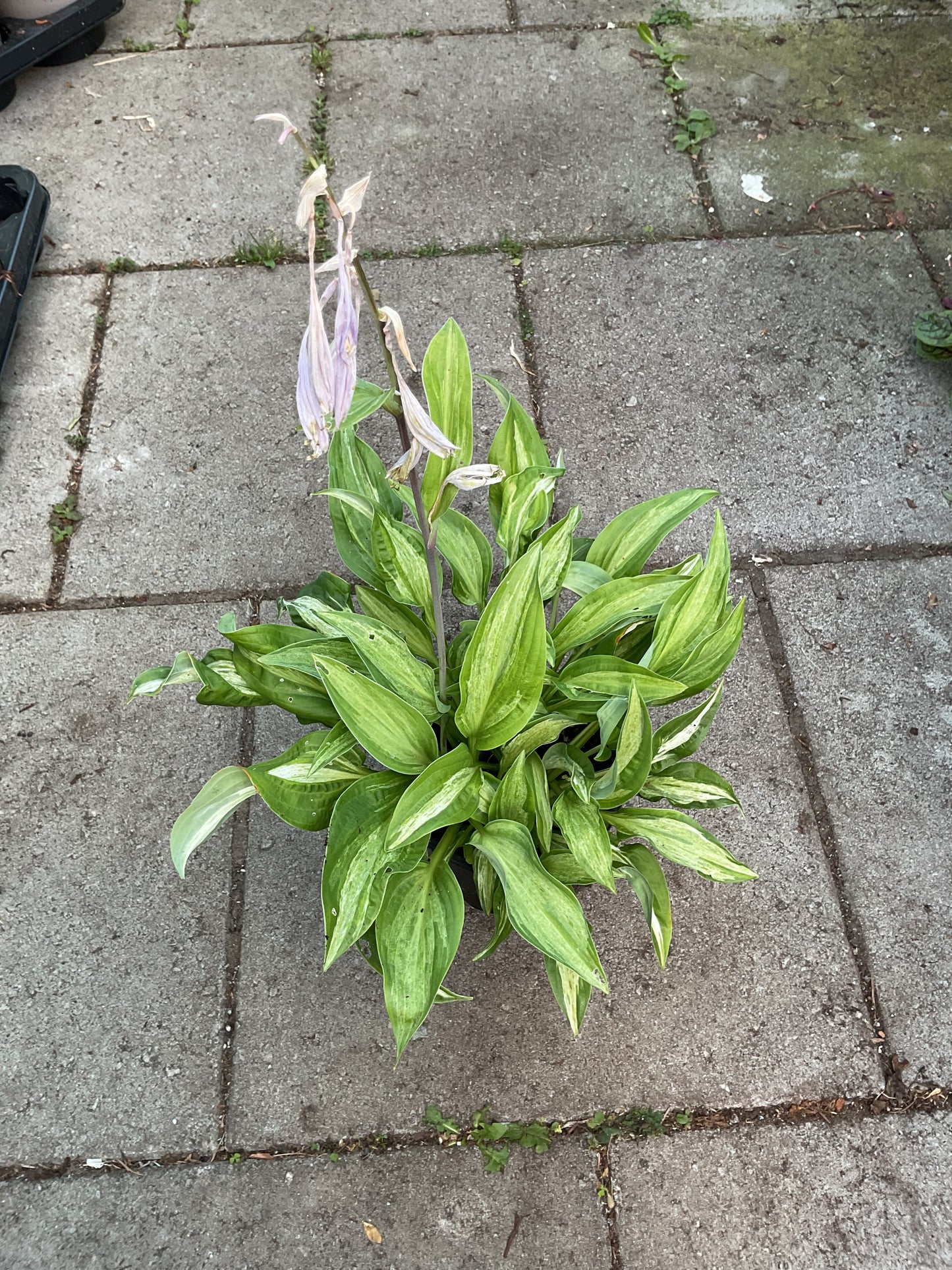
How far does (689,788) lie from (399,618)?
0.60m

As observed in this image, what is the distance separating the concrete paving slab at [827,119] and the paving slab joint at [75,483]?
6.39 feet

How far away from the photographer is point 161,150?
3.24m

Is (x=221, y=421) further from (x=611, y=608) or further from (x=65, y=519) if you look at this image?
(x=611, y=608)

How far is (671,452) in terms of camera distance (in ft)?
8.54

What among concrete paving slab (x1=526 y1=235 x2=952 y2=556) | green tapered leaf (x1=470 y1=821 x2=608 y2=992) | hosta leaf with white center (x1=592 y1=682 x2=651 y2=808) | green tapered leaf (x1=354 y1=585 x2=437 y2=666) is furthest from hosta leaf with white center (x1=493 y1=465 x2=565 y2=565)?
concrete paving slab (x1=526 y1=235 x2=952 y2=556)

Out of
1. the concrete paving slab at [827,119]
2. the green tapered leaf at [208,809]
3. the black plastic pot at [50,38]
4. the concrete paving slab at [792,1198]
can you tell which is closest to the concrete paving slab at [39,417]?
the black plastic pot at [50,38]

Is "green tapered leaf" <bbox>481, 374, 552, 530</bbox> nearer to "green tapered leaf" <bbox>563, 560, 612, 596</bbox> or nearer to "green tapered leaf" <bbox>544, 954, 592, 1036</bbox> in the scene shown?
"green tapered leaf" <bbox>563, 560, 612, 596</bbox>

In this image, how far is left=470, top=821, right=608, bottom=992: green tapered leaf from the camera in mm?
Result: 1386

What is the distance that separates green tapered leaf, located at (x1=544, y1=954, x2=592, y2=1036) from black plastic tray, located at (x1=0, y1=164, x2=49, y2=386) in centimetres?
217

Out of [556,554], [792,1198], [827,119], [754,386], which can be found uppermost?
[556,554]

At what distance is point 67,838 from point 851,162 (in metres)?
3.09

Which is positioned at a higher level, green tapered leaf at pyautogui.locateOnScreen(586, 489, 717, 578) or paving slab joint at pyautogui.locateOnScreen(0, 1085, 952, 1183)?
green tapered leaf at pyautogui.locateOnScreen(586, 489, 717, 578)

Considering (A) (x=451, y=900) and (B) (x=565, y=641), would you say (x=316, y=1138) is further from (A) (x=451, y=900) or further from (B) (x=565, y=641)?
(B) (x=565, y=641)

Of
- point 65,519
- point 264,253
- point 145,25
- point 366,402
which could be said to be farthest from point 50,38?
point 366,402
